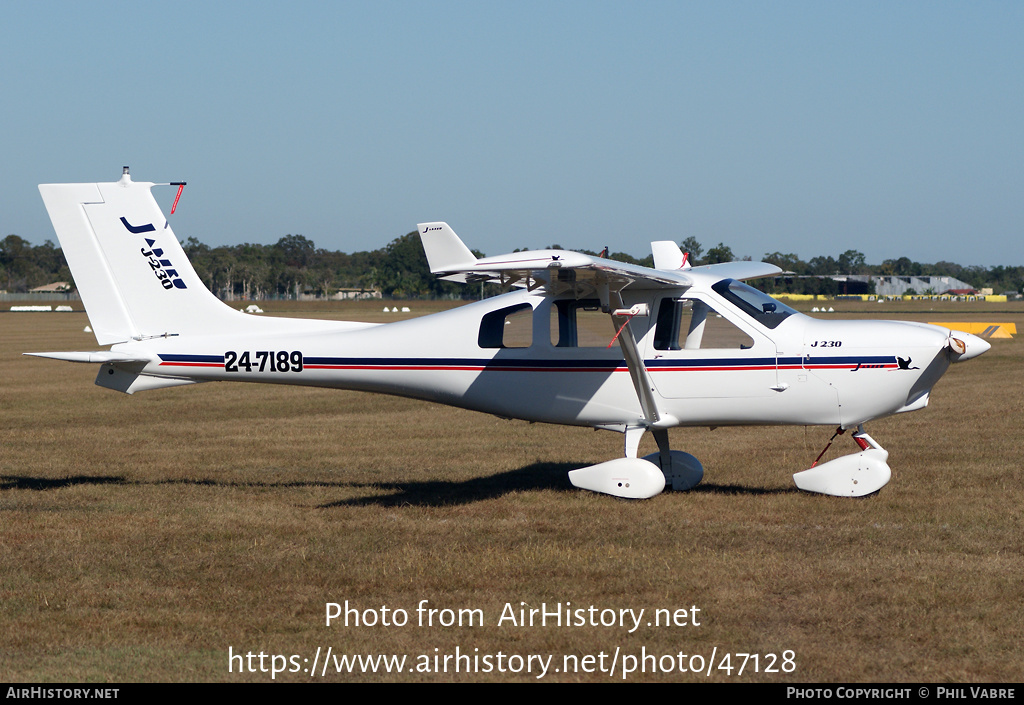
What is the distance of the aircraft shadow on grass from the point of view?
33.1ft

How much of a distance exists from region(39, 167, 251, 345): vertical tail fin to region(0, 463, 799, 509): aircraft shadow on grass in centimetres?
180

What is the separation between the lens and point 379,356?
1020 cm

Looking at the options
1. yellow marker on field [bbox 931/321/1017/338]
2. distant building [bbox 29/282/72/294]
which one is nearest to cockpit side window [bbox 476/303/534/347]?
yellow marker on field [bbox 931/321/1017/338]

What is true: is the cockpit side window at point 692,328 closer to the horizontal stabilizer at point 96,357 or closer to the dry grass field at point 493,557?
the dry grass field at point 493,557

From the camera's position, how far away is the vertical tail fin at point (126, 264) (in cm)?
1041

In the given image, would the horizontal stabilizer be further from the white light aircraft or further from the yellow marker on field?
the yellow marker on field

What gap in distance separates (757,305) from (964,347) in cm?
185

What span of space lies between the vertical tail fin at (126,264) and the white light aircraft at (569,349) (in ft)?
0.05

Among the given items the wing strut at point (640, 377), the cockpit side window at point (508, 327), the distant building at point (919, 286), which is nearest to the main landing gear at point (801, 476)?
the wing strut at point (640, 377)

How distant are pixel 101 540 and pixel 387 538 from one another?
2429 millimetres

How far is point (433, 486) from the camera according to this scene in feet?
36.0

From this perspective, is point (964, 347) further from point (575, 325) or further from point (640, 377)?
point (575, 325)

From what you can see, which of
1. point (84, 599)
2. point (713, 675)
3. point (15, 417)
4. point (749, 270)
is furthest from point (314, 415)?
point (713, 675)

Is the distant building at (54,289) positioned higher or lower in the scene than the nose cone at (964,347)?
lower
